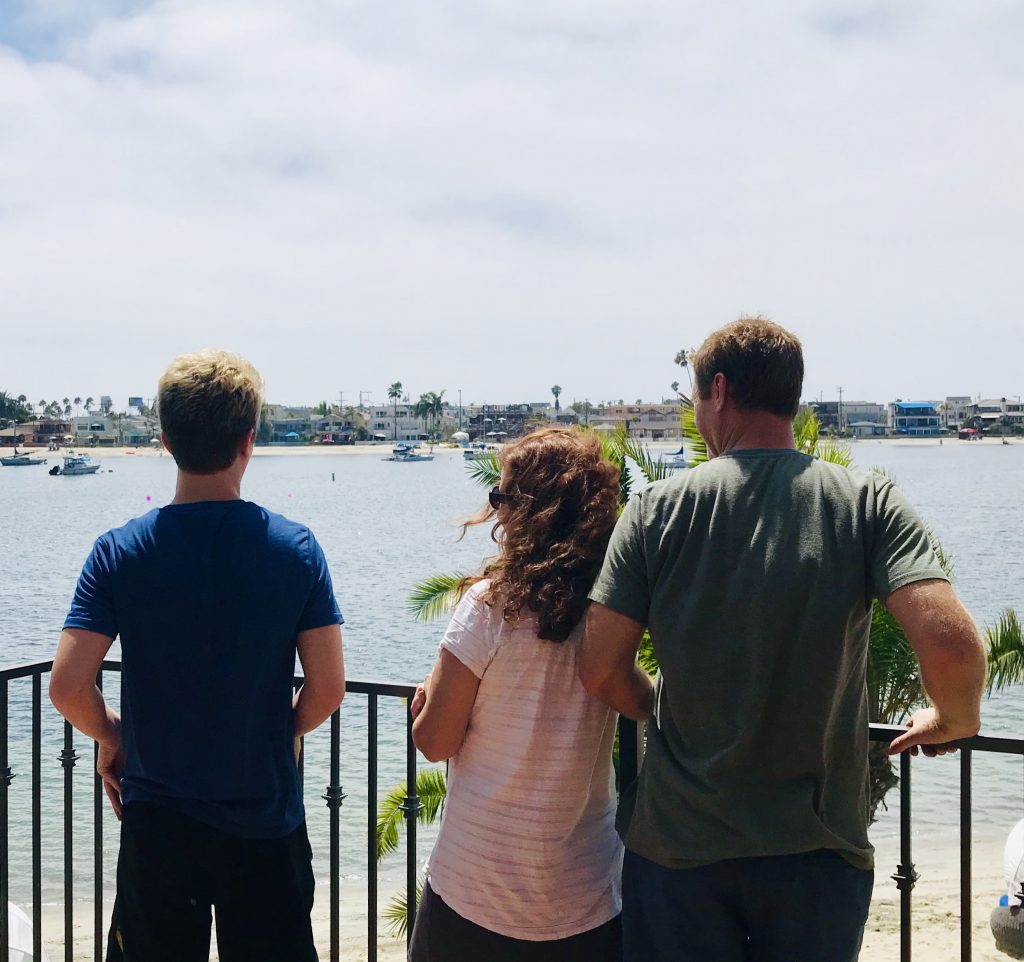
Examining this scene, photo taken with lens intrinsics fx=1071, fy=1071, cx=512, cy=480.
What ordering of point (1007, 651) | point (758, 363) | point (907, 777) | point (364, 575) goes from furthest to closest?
1. point (364, 575)
2. point (1007, 651)
3. point (907, 777)
4. point (758, 363)

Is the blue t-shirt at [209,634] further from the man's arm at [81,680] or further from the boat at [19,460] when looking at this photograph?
the boat at [19,460]

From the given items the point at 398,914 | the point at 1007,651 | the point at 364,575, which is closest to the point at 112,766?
the point at 398,914

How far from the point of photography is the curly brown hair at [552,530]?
7.38 feet

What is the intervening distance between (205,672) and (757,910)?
49.5 inches

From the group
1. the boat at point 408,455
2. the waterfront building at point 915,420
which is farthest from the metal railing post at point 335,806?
the waterfront building at point 915,420

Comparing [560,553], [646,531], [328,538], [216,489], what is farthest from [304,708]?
[328,538]

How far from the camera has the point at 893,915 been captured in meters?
10.6

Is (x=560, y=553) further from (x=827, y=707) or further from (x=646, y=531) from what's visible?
(x=827, y=707)

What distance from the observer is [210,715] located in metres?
2.36

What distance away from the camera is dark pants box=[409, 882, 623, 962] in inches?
91.6

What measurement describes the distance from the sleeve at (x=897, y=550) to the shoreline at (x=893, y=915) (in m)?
6.86

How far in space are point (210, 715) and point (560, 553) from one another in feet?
2.81

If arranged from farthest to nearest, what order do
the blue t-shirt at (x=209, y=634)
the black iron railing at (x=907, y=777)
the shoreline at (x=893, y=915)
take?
the shoreline at (x=893, y=915) < the black iron railing at (x=907, y=777) < the blue t-shirt at (x=209, y=634)

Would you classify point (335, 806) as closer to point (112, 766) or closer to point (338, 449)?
point (112, 766)
